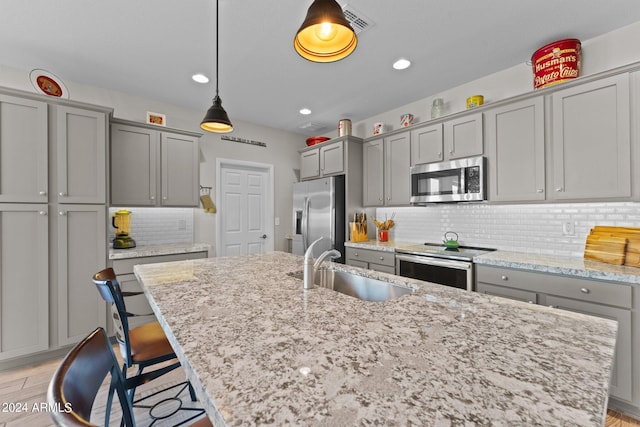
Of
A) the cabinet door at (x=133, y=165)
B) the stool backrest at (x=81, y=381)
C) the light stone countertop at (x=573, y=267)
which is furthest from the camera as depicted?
the cabinet door at (x=133, y=165)

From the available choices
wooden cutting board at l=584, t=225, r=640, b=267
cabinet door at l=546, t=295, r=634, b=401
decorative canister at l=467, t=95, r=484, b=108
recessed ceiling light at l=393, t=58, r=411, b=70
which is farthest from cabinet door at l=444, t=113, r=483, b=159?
cabinet door at l=546, t=295, r=634, b=401

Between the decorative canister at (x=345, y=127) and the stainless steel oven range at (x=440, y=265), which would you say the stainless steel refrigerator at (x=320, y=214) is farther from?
the stainless steel oven range at (x=440, y=265)

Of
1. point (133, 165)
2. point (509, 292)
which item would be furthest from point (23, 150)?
point (509, 292)

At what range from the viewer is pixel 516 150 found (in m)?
2.48

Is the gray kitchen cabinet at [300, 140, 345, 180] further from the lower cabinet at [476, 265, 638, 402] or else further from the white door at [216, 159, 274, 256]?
the lower cabinet at [476, 265, 638, 402]

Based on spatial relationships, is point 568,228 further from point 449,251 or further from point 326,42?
point 326,42

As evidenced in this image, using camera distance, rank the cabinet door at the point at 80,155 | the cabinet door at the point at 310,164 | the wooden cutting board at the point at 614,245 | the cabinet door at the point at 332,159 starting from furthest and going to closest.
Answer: the cabinet door at the point at 310,164 < the cabinet door at the point at 332,159 < the cabinet door at the point at 80,155 < the wooden cutting board at the point at 614,245

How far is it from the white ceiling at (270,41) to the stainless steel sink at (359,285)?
6.05 feet

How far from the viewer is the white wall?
2.99 meters

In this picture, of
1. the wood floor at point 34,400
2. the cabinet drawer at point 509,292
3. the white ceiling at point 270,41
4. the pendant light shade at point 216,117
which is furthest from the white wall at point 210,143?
the cabinet drawer at point 509,292

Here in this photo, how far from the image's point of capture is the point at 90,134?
2.60 metres

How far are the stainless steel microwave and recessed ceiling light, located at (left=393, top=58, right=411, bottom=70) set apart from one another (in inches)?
41.3

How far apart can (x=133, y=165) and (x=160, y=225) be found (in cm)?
79

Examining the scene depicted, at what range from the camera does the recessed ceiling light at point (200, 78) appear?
282 centimetres
